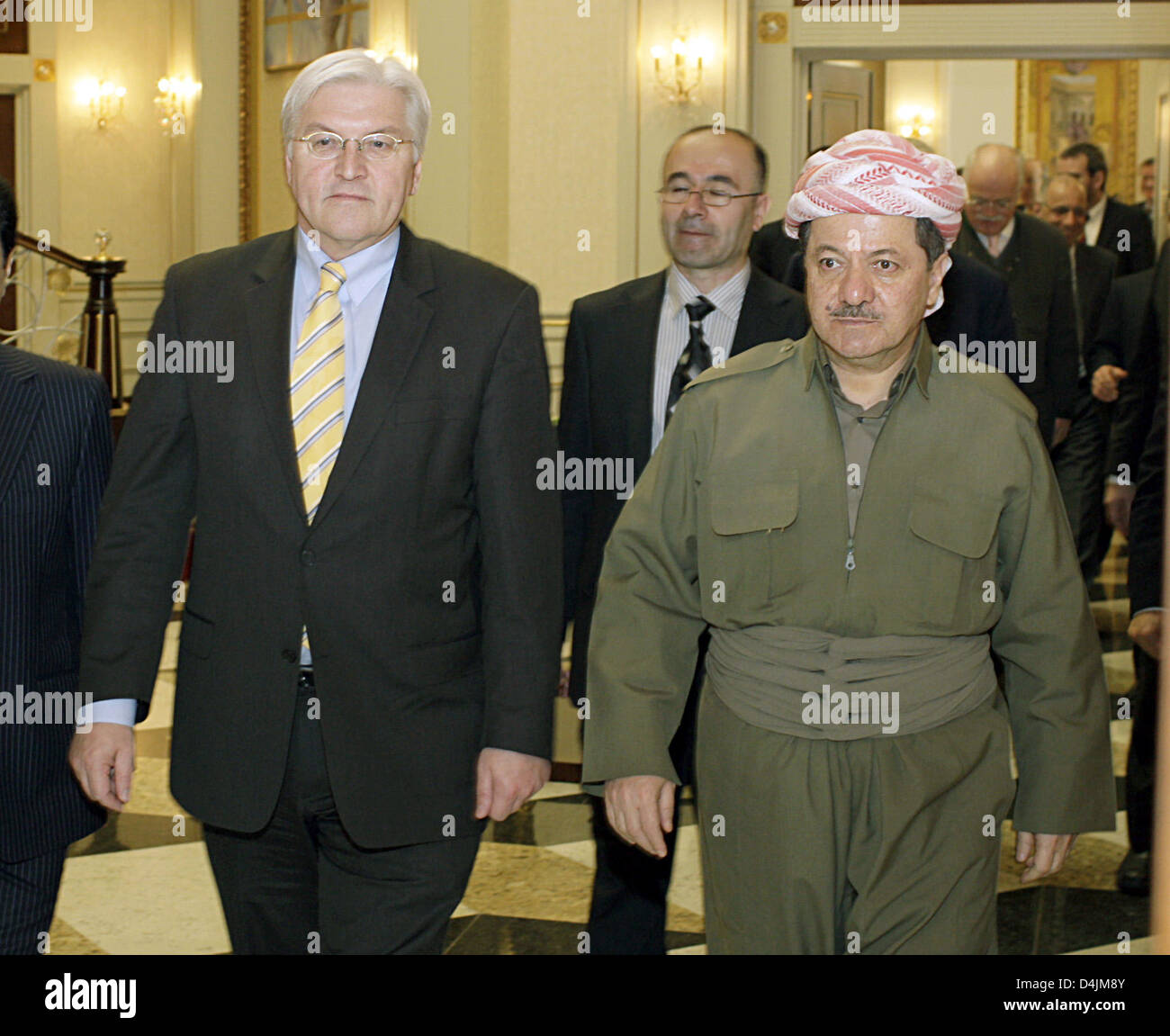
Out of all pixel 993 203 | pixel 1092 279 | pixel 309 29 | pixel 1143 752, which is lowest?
pixel 1143 752

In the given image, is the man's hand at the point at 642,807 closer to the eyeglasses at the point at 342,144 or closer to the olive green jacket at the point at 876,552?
the olive green jacket at the point at 876,552

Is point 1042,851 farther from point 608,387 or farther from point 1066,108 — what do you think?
point 1066,108

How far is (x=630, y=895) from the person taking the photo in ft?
11.1

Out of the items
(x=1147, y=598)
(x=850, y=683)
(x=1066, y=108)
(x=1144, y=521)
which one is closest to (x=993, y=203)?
(x=1144, y=521)

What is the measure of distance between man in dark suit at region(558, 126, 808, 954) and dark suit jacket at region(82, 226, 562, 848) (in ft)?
3.10

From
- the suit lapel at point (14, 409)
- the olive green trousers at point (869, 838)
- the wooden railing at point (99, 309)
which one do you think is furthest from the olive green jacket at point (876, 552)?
the wooden railing at point (99, 309)

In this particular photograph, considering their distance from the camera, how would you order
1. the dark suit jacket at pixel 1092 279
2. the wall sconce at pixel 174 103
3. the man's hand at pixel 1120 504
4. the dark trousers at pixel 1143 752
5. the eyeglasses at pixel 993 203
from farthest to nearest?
the wall sconce at pixel 174 103
the dark suit jacket at pixel 1092 279
the eyeglasses at pixel 993 203
the dark trousers at pixel 1143 752
the man's hand at pixel 1120 504

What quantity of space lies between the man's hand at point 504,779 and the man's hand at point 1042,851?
2.35 ft

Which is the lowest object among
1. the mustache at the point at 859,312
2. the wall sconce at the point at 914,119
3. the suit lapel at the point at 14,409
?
→ the suit lapel at the point at 14,409

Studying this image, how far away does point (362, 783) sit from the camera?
2395 millimetres

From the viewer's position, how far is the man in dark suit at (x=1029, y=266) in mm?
5598

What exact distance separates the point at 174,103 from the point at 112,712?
11.1 m

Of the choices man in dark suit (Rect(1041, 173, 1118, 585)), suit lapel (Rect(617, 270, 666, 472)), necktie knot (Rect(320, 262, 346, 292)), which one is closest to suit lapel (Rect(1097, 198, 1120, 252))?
man in dark suit (Rect(1041, 173, 1118, 585))
